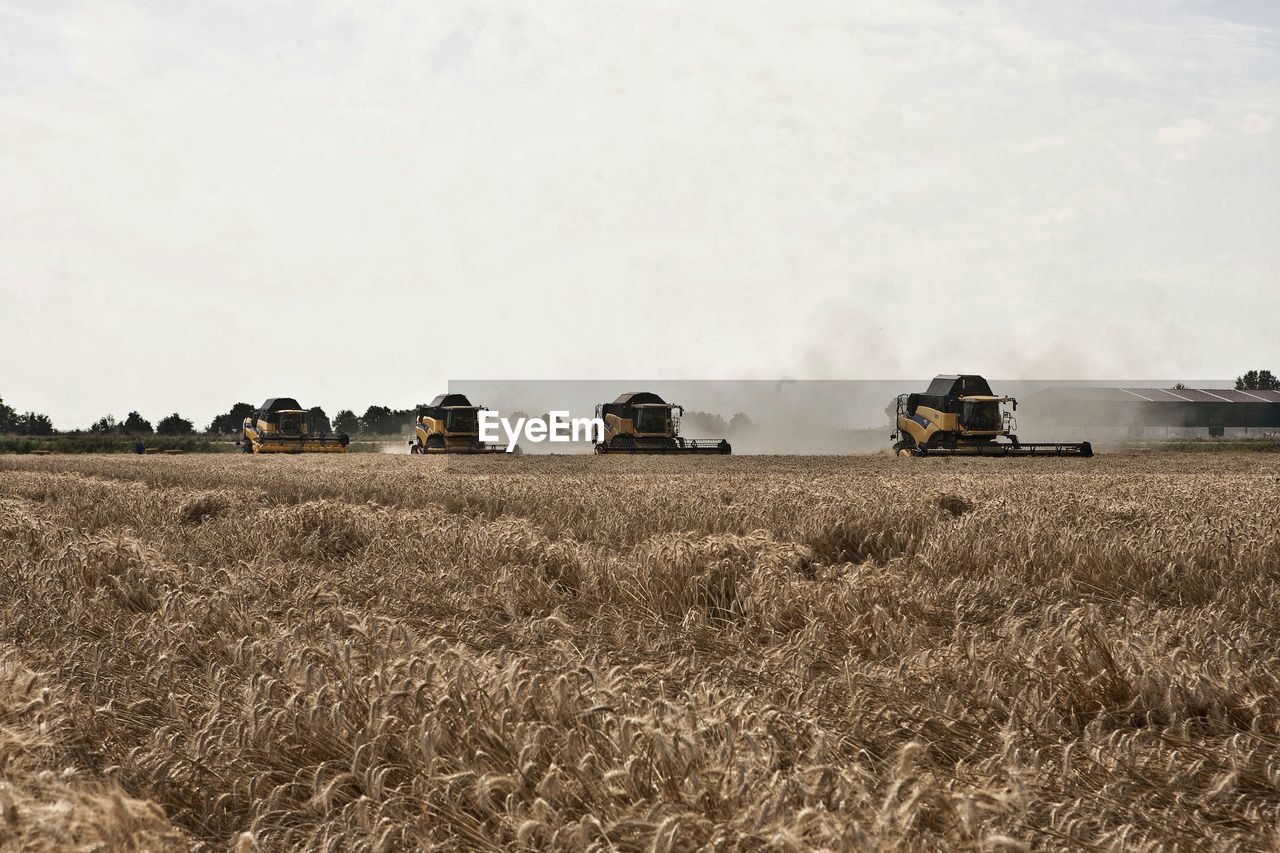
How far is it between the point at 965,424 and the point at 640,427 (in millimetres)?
13354

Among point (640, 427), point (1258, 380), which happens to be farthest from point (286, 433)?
point (1258, 380)

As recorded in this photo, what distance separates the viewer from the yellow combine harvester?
5050 cm

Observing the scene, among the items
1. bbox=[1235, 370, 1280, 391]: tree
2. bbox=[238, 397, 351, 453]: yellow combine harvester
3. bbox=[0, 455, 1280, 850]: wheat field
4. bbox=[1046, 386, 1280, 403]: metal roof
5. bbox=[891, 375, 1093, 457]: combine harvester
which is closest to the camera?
bbox=[0, 455, 1280, 850]: wheat field

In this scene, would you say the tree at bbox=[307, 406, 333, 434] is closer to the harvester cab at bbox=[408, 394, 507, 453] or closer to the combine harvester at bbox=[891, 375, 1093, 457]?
the harvester cab at bbox=[408, 394, 507, 453]

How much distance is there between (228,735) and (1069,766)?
2.80m

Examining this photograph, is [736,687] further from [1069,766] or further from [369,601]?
[369,601]

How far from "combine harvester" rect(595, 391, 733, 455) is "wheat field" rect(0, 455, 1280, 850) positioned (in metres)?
34.1

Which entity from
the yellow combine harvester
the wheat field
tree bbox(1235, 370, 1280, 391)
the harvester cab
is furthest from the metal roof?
the wheat field

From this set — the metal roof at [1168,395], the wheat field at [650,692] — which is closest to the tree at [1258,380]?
the metal roof at [1168,395]

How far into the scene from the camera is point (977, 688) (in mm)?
4023

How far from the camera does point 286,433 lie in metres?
51.0

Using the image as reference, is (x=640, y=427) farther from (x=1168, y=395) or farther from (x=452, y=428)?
(x=1168, y=395)

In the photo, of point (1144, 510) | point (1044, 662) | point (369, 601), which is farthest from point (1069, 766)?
point (1144, 510)

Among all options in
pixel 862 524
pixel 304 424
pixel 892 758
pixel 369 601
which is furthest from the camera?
pixel 304 424
